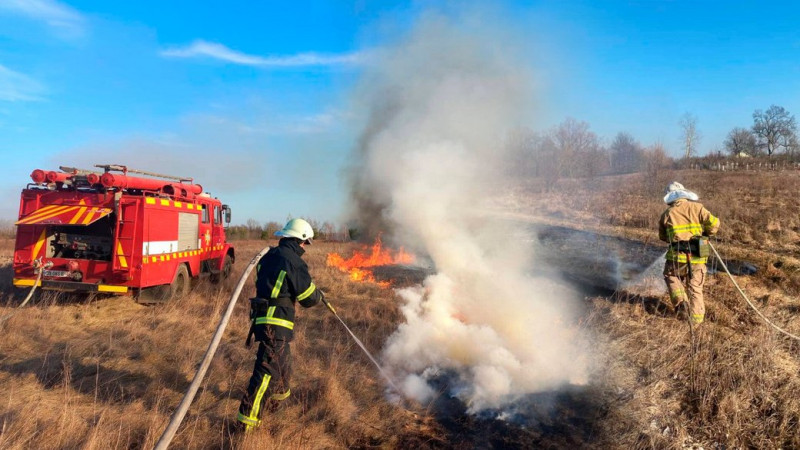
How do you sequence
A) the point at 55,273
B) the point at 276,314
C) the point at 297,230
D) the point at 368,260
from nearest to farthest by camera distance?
the point at 276,314, the point at 297,230, the point at 55,273, the point at 368,260

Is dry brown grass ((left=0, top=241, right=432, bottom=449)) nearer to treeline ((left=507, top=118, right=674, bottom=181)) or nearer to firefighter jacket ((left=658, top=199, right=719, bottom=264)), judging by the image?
firefighter jacket ((left=658, top=199, right=719, bottom=264))

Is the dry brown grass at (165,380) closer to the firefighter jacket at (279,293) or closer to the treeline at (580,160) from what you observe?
the firefighter jacket at (279,293)

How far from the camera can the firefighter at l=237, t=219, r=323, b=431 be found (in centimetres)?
409

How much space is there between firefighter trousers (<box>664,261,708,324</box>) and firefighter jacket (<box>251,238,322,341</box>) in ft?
16.8

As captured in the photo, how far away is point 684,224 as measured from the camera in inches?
249

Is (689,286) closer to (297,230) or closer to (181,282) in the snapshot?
(297,230)

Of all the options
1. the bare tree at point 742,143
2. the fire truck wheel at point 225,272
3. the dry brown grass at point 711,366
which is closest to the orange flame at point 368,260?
the fire truck wheel at point 225,272

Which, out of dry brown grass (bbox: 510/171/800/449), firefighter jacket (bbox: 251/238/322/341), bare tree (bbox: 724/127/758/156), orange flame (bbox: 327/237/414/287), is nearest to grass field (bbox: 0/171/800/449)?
dry brown grass (bbox: 510/171/800/449)

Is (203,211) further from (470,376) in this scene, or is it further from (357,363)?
(470,376)

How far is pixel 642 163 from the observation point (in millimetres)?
24859

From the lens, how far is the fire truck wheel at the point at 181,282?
31.6 ft

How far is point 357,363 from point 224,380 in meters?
1.63

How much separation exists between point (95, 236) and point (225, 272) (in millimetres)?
4328

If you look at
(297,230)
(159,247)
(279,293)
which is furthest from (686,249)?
(159,247)
